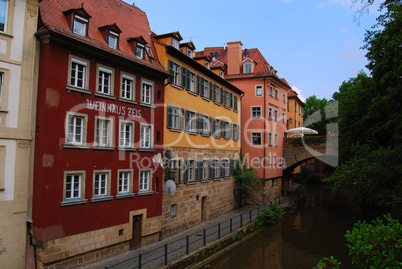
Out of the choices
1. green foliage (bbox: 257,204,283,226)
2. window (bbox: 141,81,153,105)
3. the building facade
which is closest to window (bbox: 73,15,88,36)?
the building facade

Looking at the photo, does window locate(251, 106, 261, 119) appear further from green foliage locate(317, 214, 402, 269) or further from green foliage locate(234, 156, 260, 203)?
green foliage locate(317, 214, 402, 269)

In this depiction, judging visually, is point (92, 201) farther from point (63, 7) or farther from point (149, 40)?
point (149, 40)

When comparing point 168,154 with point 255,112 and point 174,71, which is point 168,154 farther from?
point 255,112

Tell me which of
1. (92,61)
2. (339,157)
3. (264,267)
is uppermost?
(92,61)

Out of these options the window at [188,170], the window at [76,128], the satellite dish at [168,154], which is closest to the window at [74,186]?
the window at [76,128]

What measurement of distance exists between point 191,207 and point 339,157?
48.6 ft

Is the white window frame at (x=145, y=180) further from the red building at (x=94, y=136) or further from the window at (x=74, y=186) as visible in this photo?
the window at (x=74, y=186)

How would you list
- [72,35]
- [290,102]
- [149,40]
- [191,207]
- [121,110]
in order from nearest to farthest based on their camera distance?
1. [72,35]
2. [121,110]
3. [149,40]
4. [191,207]
5. [290,102]

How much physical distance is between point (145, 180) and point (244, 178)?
40.6ft

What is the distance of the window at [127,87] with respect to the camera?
13.8 metres

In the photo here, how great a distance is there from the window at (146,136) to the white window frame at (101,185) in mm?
2362

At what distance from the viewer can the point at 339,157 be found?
2658cm

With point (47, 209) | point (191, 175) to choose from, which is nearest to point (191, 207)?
point (191, 175)

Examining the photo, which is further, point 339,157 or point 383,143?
point 339,157
